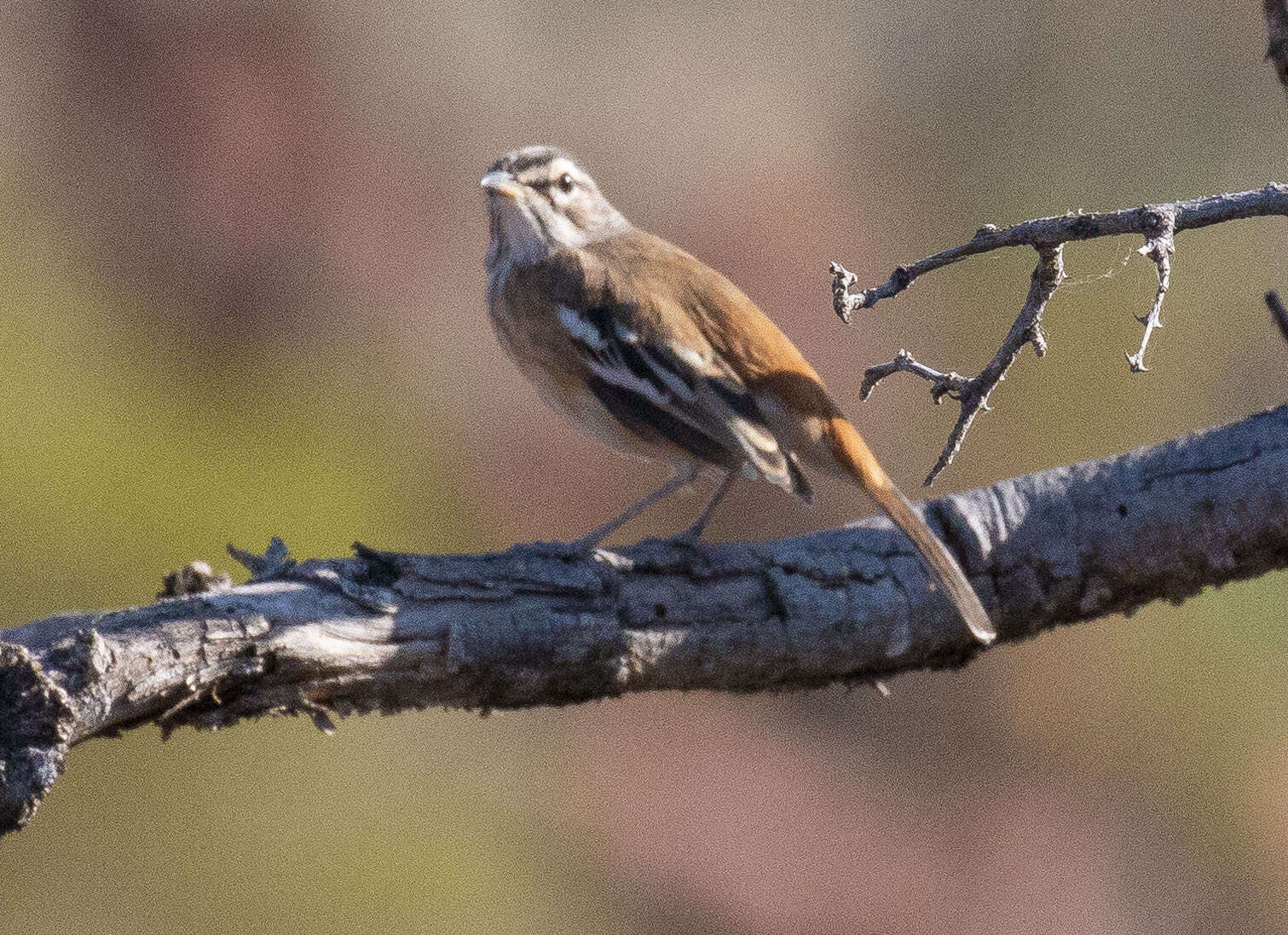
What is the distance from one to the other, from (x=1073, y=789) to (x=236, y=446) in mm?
5080

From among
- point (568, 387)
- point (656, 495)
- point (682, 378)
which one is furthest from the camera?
point (656, 495)

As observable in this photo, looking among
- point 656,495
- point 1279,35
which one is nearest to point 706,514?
point 656,495

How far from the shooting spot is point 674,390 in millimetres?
4492

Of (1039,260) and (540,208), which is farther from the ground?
(540,208)

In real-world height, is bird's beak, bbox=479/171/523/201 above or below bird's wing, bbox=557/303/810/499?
above

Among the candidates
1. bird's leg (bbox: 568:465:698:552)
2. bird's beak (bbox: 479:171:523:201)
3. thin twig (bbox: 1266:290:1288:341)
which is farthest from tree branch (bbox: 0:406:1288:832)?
bird's beak (bbox: 479:171:523:201)

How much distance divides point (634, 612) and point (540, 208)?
193cm

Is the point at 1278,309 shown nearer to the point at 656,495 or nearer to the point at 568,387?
the point at 656,495

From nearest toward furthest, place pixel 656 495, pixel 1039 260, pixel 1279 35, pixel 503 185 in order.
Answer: pixel 1039 260
pixel 1279 35
pixel 656 495
pixel 503 185

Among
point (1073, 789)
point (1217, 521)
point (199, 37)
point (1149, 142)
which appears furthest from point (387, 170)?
point (1217, 521)

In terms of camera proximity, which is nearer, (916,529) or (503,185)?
(916,529)

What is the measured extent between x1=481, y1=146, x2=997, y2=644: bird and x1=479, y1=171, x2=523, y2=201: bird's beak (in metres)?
0.31

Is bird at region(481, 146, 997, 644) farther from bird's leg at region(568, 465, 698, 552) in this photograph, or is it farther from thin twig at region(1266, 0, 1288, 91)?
thin twig at region(1266, 0, 1288, 91)

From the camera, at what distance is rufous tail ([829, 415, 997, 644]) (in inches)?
167
